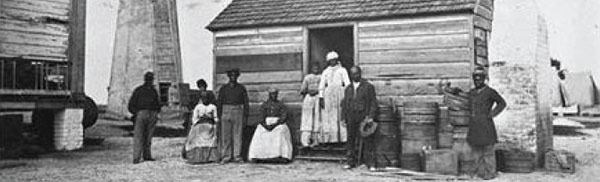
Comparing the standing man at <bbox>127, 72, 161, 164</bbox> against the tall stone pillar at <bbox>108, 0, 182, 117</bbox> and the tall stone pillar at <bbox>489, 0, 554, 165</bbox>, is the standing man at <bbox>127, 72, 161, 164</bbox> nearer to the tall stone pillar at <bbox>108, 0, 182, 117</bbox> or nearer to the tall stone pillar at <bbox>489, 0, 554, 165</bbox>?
the tall stone pillar at <bbox>489, 0, 554, 165</bbox>

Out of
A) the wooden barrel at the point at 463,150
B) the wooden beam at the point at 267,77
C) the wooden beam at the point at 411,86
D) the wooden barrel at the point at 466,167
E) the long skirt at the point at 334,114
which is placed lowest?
the wooden barrel at the point at 466,167

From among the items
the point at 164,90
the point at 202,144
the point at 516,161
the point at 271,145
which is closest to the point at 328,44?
the point at 271,145

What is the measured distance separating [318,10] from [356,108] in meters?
2.97

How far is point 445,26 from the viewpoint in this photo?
35.7 feet

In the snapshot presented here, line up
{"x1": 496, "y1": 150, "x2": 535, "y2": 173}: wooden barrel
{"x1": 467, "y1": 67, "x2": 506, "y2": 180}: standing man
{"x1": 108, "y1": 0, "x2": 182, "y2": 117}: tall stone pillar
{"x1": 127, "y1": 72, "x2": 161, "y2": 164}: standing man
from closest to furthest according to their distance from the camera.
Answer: {"x1": 467, "y1": 67, "x2": 506, "y2": 180}: standing man
{"x1": 496, "y1": 150, "x2": 535, "y2": 173}: wooden barrel
{"x1": 127, "y1": 72, "x2": 161, "y2": 164}: standing man
{"x1": 108, "y1": 0, "x2": 182, "y2": 117}: tall stone pillar

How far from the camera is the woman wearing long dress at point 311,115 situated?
1136 centimetres

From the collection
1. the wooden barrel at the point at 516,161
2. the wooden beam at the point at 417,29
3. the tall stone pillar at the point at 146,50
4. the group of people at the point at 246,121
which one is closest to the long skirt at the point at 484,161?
the wooden barrel at the point at 516,161

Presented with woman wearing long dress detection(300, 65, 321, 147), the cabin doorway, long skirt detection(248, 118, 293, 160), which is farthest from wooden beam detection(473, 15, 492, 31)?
long skirt detection(248, 118, 293, 160)

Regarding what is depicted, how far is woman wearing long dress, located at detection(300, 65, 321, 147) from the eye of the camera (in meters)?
11.4

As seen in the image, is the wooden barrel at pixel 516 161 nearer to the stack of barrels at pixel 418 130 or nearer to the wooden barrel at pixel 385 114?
the stack of barrels at pixel 418 130

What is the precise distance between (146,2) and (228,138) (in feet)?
58.4

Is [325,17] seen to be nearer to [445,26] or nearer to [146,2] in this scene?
[445,26]

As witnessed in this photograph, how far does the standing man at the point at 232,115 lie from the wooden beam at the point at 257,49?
1372mm

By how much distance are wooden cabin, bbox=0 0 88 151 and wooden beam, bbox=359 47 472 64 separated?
22.9 ft
